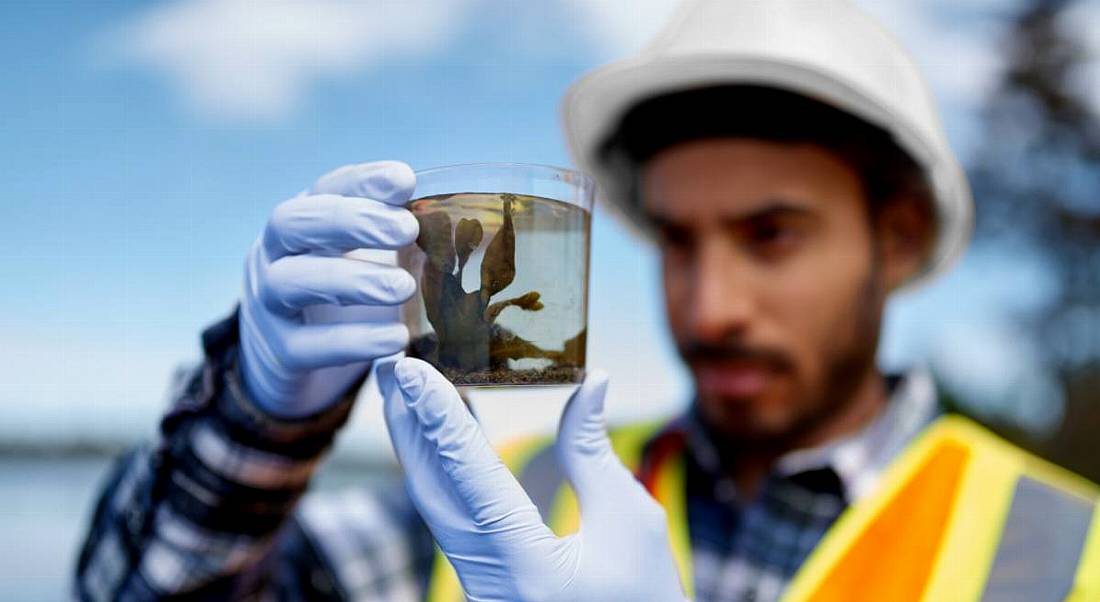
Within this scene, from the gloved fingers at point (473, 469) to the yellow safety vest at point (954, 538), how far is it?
79 centimetres

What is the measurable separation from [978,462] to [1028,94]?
9019 mm

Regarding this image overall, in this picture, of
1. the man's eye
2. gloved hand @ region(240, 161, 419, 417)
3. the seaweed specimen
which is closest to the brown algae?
the seaweed specimen

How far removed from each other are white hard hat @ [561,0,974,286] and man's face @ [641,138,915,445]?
0.19 meters

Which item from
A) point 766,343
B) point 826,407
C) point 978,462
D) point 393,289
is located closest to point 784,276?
point 766,343

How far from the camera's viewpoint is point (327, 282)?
1610 mm

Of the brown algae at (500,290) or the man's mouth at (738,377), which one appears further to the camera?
the man's mouth at (738,377)

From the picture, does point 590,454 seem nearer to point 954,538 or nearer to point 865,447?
point 954,538

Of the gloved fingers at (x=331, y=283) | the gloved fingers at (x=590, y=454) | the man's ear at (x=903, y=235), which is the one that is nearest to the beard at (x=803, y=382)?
the man's ear at (x=903, y=235)

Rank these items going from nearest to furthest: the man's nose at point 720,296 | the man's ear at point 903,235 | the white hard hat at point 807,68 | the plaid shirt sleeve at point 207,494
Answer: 1. the plaid shirt sleeve at point 207,494
2. the man's nose at point 720,296
3. the white hard hat at point 807,68
4. the man's ear at point 903,235

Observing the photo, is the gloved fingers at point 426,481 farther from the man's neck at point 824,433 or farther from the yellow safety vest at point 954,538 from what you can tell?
the man's neck at point 824,433

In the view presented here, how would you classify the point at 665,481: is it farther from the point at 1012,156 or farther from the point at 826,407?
the point at 1012,156

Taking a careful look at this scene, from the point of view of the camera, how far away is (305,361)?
1.67 meters

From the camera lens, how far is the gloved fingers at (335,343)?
63.6 inches

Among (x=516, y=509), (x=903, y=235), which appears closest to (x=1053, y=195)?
(x=903, y=235)
